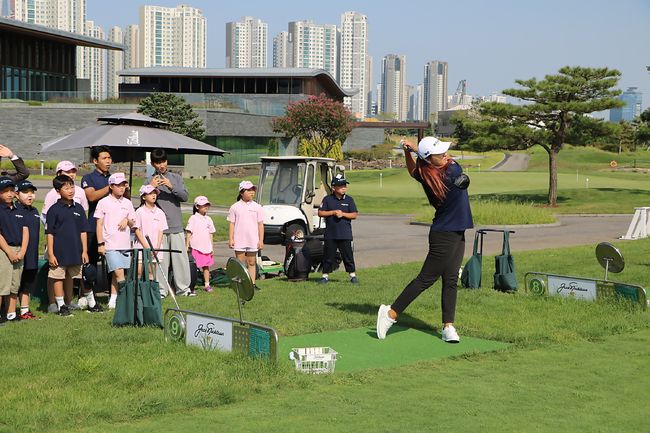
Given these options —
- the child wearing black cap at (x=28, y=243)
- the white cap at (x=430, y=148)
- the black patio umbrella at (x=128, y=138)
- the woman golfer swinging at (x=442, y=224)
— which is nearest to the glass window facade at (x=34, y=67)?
the black patio umbrella at (x=128, y=138)

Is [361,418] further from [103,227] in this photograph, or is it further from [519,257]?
[519,257]

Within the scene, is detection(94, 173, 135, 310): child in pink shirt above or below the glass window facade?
below

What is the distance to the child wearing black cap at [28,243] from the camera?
1095cm

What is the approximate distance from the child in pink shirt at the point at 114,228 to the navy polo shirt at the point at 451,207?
408 centimetres

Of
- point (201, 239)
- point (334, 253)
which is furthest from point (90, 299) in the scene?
point (334, 253)

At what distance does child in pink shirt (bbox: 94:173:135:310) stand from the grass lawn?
31.5 inches

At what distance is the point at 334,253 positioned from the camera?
14.5m

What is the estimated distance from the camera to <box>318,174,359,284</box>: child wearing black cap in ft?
46.8

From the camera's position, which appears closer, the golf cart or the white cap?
the white cap

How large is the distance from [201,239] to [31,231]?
3.66 m

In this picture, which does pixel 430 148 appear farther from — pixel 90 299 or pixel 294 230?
pixel 294 230

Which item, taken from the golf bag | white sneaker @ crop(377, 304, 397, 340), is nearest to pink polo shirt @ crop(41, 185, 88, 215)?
the golf bag

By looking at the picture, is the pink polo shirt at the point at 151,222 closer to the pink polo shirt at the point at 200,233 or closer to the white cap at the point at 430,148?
the pink polo shirt at the point at 200,233

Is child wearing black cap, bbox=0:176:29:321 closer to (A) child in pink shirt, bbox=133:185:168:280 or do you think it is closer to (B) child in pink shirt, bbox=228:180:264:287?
(A) child in pink shirt, bbox=133:185:168:280
